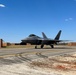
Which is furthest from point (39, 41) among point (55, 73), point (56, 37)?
point (55, 73)

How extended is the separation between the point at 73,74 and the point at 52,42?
43109 mm

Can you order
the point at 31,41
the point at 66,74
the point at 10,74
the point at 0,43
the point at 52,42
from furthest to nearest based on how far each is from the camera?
the point at 0,43
the point at 52,42
the point at 31,41
the point at 66,74
the point at 10,74

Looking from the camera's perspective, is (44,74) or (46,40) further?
(46,40)

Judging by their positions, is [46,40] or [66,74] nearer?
[66,74]

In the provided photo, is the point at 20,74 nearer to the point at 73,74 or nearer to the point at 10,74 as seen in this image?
the point at 10,74

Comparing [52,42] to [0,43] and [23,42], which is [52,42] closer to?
[23,42]

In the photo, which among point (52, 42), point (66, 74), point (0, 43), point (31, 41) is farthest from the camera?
point (0, 43)

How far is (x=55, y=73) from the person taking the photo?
12.7 m

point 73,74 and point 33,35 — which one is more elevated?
point 33,35

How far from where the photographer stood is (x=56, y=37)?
213 feet

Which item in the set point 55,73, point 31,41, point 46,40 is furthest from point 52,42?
point 55,73

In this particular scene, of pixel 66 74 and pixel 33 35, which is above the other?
pixel 33 35

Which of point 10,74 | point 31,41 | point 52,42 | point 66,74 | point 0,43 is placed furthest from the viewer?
point 0,43

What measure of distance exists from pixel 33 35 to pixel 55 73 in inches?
1615
